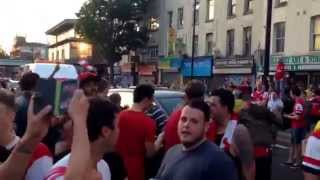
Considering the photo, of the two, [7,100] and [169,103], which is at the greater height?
[7,100]

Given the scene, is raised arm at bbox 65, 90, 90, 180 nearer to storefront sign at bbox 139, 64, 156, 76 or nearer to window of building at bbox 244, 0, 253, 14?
window of building at bbox 244, 0, 253, 14

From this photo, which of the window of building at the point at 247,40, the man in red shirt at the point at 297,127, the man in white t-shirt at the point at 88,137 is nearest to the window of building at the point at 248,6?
the window of building at the point at 247,40

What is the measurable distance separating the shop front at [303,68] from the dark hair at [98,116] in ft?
90.1

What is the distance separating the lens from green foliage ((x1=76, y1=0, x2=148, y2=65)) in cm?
5053

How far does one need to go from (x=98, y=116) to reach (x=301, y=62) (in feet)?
94.9

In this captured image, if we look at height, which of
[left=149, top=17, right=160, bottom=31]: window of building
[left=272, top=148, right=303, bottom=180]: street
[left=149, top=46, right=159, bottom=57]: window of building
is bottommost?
[left=272, top=148, right=303, bottom=180]: street

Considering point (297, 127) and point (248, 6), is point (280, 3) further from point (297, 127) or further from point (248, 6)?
point (297, 127)

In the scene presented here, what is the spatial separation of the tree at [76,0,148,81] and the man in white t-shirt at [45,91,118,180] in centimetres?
4747

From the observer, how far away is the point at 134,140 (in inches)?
248

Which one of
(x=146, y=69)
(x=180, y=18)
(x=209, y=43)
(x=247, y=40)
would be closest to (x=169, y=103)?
(x=247, y=40)

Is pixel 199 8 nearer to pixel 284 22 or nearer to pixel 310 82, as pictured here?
pixel 284 22

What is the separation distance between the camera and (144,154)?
6.43m

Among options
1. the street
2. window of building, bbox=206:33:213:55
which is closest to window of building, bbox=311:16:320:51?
window of building, bbox=206:33:213:55

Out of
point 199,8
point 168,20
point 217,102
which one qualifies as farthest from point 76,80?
point 168,20
